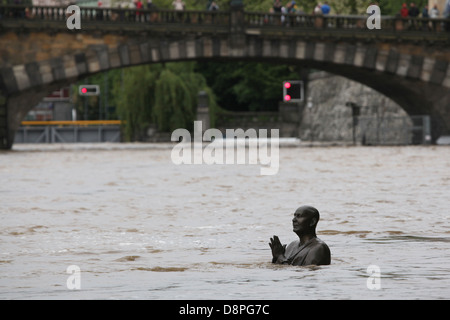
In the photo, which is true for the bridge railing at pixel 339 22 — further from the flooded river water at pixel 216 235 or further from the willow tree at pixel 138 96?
the flooded river water at pixel 216 235

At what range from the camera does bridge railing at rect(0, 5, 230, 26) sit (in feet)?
155

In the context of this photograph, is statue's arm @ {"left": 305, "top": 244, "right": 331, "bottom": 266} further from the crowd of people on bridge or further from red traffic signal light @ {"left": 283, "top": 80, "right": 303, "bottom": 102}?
the crowd of people on bridge

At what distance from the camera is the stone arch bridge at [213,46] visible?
47.0 metres

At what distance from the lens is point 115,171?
86.9 ft

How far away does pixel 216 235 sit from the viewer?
12023 mm

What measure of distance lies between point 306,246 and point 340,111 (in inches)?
2288

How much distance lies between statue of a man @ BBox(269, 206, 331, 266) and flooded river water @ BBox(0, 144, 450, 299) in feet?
0.37

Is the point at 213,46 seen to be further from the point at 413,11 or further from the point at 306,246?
the point at 306,246

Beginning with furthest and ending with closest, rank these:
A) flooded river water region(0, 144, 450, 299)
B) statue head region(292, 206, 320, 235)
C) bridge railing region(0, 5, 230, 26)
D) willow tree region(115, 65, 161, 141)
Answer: willow tree region(115, 65, 161, 141) < bridge railing region(0, 5, 230, 26) < statue head region(292, 206, 320, 235) < flooded river water region(0, 144, 450, 299)

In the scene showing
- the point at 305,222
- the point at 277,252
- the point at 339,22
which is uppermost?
the point at 339,22

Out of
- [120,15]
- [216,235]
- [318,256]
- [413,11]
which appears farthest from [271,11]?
[318,256]

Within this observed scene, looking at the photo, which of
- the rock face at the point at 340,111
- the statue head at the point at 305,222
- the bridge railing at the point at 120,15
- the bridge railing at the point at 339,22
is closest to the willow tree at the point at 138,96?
the rock face at the point at 340,111

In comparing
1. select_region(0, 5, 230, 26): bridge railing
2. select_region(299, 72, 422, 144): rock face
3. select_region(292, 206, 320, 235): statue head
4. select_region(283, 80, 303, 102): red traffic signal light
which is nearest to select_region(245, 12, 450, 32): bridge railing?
select_region(0, 5, 230, 26): bridge railing

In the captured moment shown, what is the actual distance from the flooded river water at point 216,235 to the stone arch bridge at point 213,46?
23.9 meters
